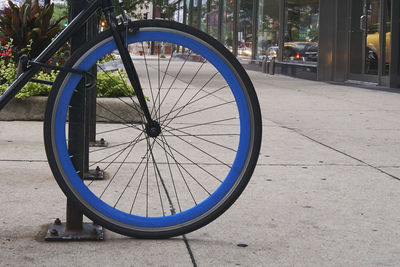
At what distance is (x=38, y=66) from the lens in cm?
305

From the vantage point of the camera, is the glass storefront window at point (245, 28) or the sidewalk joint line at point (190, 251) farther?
the glass storefront window at point (245, 28)

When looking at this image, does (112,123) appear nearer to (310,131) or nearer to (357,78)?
(310,131)

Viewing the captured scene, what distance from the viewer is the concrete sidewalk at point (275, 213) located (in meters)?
3.07

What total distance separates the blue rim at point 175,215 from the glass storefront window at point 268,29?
20591mm

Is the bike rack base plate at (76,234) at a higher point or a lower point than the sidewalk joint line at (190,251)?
higher

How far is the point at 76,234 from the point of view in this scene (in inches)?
129

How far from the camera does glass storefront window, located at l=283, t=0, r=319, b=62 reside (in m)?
19.6

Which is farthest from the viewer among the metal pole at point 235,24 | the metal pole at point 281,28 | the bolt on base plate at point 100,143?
the metal pole at point 235,24

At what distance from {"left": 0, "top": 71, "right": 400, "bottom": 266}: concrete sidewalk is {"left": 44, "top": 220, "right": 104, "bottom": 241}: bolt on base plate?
48 mm

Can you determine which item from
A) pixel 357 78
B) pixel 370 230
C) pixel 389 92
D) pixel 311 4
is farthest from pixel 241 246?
pixel 311 4

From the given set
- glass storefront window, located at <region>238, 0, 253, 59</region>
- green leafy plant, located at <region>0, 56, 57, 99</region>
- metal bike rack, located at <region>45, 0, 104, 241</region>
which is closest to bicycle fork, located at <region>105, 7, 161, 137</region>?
metal bike rack, located at <region>45, 0, 104, 241</region>

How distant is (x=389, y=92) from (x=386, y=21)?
8.07ft

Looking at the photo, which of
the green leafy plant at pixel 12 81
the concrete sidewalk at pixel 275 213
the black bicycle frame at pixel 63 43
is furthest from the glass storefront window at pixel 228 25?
the black bicycle frame at pixel 63 43

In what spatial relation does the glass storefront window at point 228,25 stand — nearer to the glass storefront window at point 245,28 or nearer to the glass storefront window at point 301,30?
the glass storefront window at point 245,28
